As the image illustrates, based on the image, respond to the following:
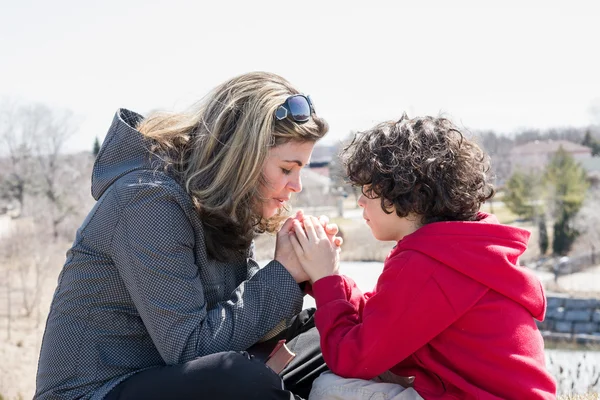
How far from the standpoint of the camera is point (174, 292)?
2297mm

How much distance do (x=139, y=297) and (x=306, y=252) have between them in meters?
0.62

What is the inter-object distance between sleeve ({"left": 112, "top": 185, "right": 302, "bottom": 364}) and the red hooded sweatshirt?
34cm

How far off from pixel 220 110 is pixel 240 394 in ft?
3.42

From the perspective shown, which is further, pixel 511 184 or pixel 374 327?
pixel 511 184

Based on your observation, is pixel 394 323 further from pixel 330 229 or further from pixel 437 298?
pixel 330 229

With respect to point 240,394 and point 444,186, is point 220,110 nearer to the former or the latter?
point 444,186

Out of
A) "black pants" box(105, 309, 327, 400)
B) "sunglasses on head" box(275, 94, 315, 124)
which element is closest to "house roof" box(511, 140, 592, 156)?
"sunglasses on head" box(275, 94, 315, 124)

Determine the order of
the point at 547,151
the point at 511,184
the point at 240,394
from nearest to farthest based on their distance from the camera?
the point at 240,394 → the point at 511,184 → the point at 547,151

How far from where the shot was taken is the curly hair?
2.38 metres

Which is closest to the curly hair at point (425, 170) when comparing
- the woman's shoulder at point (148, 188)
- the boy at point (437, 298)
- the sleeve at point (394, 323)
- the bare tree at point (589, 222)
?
the boy at point (437, 298)

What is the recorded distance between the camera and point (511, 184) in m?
27.0

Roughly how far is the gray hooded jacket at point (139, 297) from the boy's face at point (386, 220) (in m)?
0.38

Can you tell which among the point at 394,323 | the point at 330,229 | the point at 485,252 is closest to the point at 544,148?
the point at 330,229

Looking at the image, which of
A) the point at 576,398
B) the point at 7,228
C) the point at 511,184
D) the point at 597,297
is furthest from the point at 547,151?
the point at 576,398
